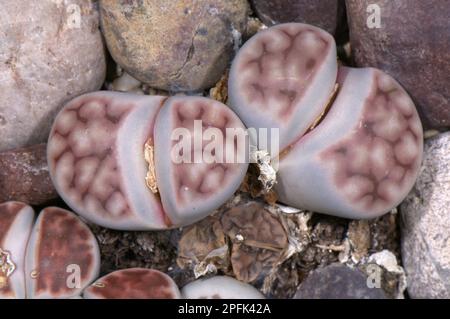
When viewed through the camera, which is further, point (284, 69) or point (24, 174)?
point (24, 174)

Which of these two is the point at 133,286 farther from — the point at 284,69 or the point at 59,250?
the point at 284,69

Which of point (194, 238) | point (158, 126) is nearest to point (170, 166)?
point (158, 126)

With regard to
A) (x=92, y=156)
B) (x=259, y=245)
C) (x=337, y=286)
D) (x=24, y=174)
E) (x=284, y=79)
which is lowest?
(x=337, y=286)

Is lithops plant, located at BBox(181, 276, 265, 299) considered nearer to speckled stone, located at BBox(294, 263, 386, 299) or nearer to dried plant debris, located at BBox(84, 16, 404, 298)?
dried plant debris, located at BBox(84, 16, 404, 298)

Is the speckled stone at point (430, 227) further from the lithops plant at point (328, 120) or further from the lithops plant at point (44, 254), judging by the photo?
the lithops plant at point (44, 254)

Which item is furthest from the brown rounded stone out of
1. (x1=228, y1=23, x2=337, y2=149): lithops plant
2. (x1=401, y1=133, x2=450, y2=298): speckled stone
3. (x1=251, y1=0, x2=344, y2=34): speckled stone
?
(x1=401, y1=133, x2=450, y2=298): speckled stone

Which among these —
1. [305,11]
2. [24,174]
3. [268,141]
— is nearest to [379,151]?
[268,141]

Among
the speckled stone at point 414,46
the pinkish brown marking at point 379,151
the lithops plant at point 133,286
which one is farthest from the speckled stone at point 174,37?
the lithops plant at point 133,286
